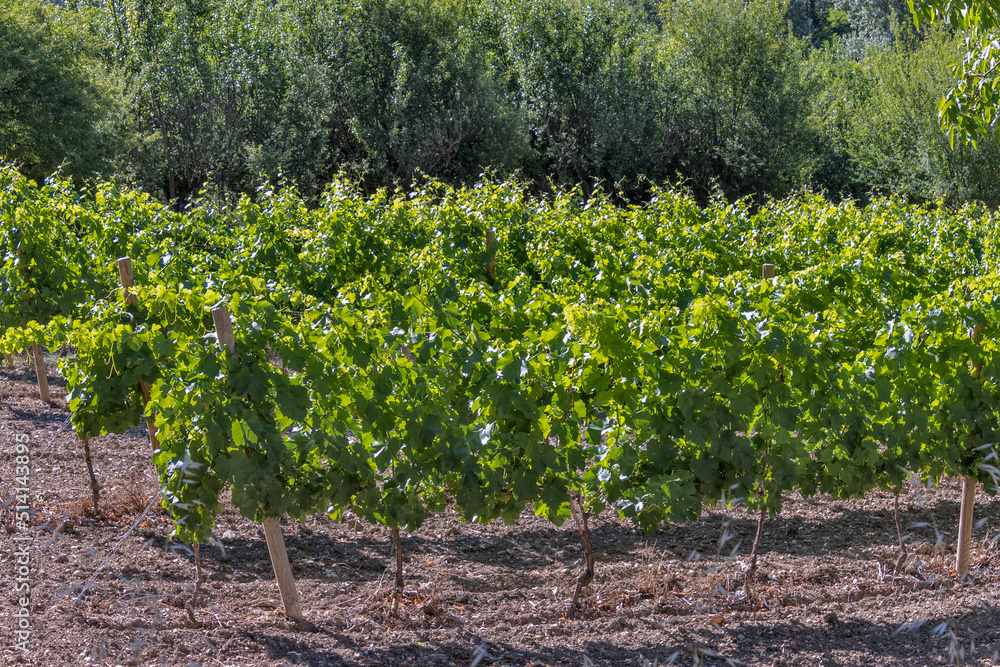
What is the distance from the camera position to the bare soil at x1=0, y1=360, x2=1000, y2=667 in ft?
10.1

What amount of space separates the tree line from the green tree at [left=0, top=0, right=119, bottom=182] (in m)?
0.04

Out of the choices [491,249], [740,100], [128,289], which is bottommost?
[491,249]

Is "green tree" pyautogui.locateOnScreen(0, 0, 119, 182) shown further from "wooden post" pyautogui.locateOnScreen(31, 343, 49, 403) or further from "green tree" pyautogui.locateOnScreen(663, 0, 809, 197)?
"green tree" pyautogui.locateOnScreen(663, 0, 809, 197)

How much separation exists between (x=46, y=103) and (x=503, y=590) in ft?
46.4

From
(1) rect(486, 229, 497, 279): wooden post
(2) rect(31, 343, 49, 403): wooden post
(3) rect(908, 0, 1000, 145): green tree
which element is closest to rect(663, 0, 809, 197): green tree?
(1) rect(486, 229, 497, 279): wooden post

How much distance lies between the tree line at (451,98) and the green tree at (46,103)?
0.12ft

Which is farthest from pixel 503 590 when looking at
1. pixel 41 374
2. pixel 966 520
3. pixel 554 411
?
pixel 41 374

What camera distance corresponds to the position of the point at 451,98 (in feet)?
57.1

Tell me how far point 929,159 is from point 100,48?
1910 centimetres

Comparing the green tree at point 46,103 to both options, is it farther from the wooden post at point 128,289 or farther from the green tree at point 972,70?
the green tree at point 972,70

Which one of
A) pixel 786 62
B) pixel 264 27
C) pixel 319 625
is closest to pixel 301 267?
pixel 319 625

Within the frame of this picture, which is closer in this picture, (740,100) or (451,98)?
(451,98)

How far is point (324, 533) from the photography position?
4.64m

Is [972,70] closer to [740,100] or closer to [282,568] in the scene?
[282,568]
